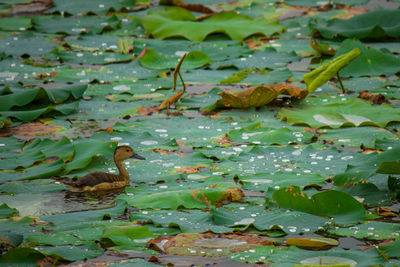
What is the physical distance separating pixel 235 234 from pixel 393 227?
2.48 ft

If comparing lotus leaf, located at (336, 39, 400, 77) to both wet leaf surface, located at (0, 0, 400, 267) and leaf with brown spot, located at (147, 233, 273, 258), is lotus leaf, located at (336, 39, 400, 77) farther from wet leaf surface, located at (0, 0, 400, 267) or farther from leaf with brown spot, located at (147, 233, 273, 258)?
leaf with brown spot, located at (147, 233, 273, 258)

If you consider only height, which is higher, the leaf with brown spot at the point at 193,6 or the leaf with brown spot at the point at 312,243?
the leaf with brown spot at the point at 312,243

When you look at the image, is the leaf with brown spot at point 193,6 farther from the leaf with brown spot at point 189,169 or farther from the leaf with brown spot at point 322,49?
the leaf with brown spot at point 189,169

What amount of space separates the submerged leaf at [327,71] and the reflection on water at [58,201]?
85.3 inches

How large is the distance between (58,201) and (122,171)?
0.44 meters

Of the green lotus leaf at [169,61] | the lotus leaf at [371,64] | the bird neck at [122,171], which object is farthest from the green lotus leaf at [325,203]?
the green lotus leaf at [169,61]

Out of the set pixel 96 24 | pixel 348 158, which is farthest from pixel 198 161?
pixel 96 24

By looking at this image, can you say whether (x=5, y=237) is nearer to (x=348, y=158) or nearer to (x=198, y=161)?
(x=198, y=161)

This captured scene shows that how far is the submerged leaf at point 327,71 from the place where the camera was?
18.5ft

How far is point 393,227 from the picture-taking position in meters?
3.52

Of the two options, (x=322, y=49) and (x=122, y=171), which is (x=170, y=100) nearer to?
(x=122, y=171)

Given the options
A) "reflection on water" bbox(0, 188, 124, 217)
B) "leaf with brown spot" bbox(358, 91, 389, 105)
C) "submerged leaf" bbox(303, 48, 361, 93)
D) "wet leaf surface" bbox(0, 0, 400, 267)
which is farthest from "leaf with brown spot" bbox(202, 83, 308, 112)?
"reflection on water" bbox(0, 188, 124, 217)

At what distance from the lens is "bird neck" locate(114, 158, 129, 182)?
4258 mm

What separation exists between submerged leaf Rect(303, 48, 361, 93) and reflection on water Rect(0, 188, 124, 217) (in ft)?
7.11
